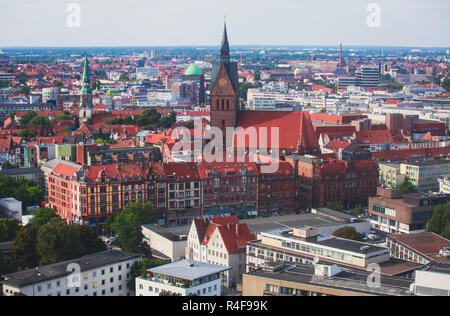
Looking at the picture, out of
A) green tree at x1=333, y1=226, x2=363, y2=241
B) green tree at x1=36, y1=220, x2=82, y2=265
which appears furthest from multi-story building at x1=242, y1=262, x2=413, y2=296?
green tree at x1=36, y1=220, x2=82, y2=265

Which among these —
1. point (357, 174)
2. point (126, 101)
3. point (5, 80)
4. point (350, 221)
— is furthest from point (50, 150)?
point (5, 80)

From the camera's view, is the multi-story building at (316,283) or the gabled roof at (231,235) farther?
the gabled roof at (231,235)

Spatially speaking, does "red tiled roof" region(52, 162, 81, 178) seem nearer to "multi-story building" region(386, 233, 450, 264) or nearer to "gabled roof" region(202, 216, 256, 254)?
"gabled roof" region(202, 216, 256, 254)

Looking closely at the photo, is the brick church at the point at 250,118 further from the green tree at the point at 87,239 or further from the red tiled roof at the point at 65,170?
the green tree at the point at 87,239

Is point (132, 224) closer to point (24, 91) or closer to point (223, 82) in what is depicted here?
point (223, 82)

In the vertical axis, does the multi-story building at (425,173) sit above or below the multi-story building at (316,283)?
below

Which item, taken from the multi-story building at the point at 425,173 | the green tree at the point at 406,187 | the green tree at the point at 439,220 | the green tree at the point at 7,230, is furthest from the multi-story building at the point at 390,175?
the green tree at the point at 7,230
